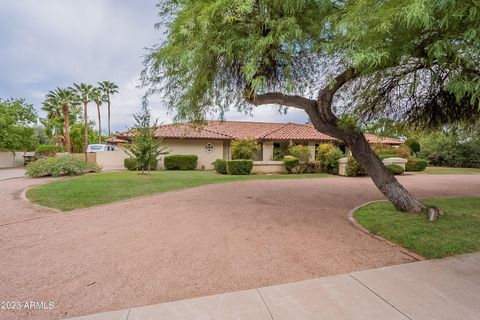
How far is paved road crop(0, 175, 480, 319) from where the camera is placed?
3.54 m

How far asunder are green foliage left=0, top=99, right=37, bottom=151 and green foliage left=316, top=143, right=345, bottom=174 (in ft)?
101

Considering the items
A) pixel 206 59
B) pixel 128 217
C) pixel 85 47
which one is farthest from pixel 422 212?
pixel 85 47

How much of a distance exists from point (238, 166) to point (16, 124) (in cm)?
2700

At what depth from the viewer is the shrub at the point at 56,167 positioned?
55.8 ft

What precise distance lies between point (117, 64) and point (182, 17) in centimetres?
725

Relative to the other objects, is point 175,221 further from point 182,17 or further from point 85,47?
point 85,47

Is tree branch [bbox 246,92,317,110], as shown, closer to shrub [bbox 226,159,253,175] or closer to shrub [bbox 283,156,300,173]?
shrub [bbox 226,159,253,175]

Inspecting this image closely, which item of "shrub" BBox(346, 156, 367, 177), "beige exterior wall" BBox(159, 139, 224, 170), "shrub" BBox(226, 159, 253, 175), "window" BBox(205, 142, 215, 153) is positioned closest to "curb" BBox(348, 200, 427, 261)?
"shrub" BBox(346, 156, 367, 177)

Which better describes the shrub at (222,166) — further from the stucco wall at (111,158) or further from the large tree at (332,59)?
the stucco wall at (111,158)

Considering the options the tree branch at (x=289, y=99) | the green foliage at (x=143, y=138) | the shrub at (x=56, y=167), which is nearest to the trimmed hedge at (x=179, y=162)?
the green foliage at (x=143, y=138)

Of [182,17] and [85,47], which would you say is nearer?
[182,17]

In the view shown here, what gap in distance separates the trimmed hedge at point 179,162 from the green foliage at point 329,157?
35.8 ft

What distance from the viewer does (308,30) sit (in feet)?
17.7

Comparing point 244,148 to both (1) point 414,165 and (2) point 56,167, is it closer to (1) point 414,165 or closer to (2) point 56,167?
(2) point 56,167
